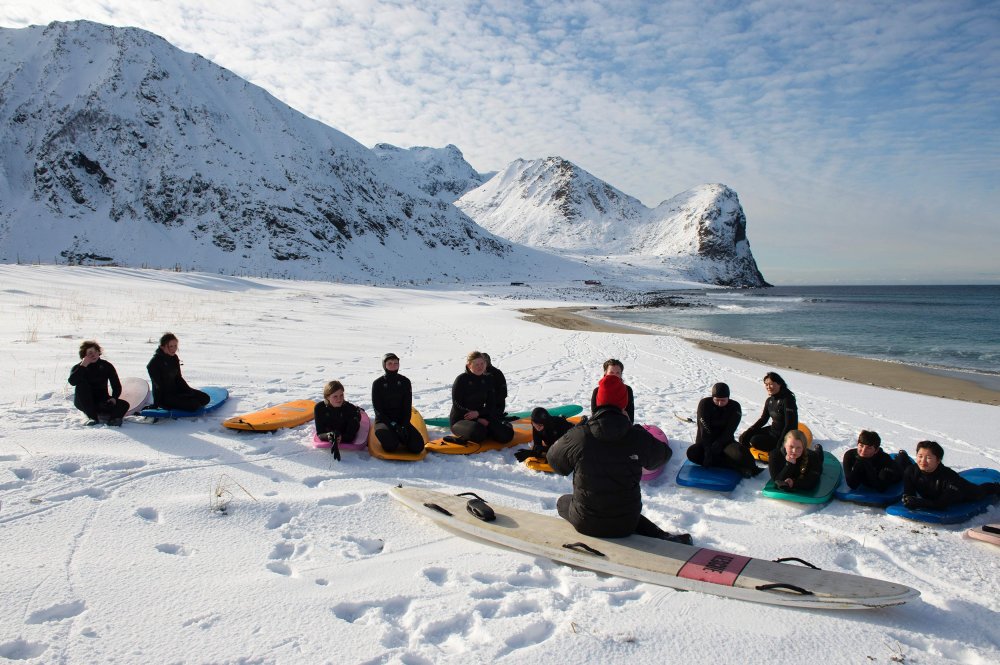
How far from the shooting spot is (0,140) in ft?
204

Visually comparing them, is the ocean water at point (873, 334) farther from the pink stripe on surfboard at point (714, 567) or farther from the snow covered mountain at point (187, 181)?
the snow covered mountain at point (187, 181)

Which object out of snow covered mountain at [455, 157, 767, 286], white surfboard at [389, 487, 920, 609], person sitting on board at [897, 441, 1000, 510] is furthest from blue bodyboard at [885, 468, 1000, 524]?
snow covered mountain at [455, 157, 767, 286]

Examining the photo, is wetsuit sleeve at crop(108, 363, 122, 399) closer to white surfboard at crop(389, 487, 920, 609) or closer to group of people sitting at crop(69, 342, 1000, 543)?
group of people sitting at crop(69, 342, 1000, 543)

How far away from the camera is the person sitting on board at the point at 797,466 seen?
6.38 meters

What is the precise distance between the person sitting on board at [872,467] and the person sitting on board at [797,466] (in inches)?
14.2

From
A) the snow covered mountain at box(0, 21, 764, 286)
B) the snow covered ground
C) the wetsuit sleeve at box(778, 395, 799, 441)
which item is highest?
the snow covered mountain at box(0, 21, 764, 286)

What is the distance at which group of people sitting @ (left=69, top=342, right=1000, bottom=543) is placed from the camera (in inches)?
187

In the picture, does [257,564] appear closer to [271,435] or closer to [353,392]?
[271,435]

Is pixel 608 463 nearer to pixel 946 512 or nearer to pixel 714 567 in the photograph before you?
pixel 714 567

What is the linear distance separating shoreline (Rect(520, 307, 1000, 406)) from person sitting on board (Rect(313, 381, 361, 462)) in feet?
46.2

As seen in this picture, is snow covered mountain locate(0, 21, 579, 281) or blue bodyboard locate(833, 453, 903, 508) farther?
snow covered mountain locate(0, 21, 579, 281)

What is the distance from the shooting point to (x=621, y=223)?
16588 centimetres

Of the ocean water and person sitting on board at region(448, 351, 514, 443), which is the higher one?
the ocean water

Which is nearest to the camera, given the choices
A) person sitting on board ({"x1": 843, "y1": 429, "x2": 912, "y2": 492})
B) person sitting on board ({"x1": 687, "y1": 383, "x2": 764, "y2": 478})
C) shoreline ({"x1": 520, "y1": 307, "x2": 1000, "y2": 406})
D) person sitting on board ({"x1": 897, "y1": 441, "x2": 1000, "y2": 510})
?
person sitting on board ({"x1": 897, "y1": 441, "x2": 1000, "y2": 510})
